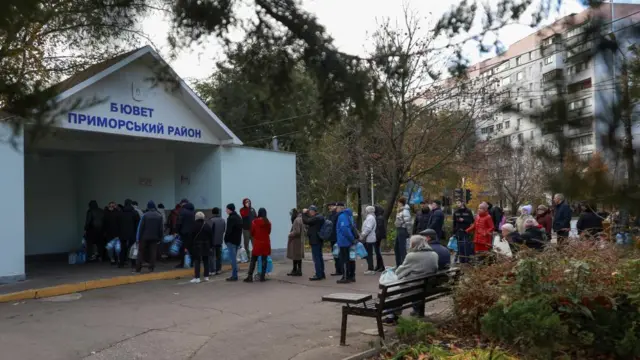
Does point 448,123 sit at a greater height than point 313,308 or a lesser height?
greater

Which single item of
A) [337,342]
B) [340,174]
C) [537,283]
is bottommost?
[337,342]

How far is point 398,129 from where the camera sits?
19000 mm

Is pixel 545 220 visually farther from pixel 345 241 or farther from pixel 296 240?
pixel 296 240

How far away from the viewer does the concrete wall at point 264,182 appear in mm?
15508

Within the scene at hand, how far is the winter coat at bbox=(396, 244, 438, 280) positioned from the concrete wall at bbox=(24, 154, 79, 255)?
39.5 feet

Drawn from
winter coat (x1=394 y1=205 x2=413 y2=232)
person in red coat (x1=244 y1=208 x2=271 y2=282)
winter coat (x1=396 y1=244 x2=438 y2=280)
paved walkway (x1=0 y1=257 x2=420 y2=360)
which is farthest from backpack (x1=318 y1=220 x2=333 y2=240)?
winter coat (x1=396 y1=244 x2=438 y2=280)

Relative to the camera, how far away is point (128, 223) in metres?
13.9

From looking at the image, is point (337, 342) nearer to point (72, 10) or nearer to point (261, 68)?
point (261, 68)

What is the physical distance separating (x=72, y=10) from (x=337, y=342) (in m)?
4.69

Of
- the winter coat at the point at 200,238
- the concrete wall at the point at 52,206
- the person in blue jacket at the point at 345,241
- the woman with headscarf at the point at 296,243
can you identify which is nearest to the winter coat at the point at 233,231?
the winter coat at the point at 200,238

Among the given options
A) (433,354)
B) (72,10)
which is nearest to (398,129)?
(433,354)

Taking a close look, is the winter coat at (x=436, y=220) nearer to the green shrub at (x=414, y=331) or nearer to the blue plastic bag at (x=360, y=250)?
the blue plastic bag at (x=360, y=250)

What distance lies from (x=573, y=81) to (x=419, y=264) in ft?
16.1

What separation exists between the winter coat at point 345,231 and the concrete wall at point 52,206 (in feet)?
30.0
